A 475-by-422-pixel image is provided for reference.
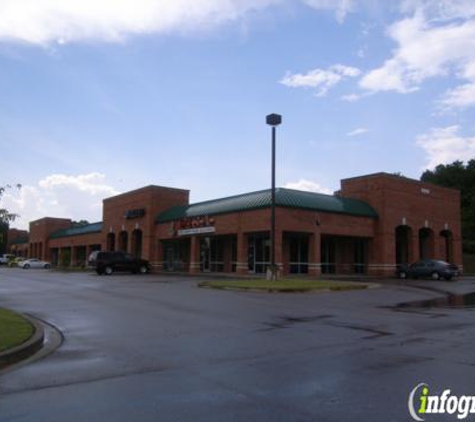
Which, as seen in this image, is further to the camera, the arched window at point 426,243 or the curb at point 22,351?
the arched window at point 426,243

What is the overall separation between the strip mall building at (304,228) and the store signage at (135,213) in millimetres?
105

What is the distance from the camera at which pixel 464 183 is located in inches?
3024

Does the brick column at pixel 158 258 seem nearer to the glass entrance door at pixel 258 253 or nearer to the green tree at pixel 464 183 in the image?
the glass entrance door at pixel 258 253

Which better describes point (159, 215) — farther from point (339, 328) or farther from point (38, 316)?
point (339, 328)

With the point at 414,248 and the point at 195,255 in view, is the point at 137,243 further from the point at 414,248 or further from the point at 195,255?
the point at 414,248

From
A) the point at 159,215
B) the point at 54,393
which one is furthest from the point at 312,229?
the point at 54,393

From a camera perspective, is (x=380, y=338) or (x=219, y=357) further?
(x=380, y=338)

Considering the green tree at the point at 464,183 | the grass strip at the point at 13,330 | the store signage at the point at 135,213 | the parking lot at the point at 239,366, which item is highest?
the green tree at the point at 464,183

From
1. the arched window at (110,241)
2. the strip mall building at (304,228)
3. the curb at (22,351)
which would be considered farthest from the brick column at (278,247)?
the arched window at (110,241)

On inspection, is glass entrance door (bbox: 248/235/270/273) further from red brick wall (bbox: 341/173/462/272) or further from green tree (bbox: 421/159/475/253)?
green tree (bbox: 421/159/475/253)

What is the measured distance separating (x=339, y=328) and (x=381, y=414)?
6.39 metres

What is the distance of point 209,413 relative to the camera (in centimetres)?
559

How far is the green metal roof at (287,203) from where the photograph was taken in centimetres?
3672

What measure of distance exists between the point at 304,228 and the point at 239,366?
2931 cm
